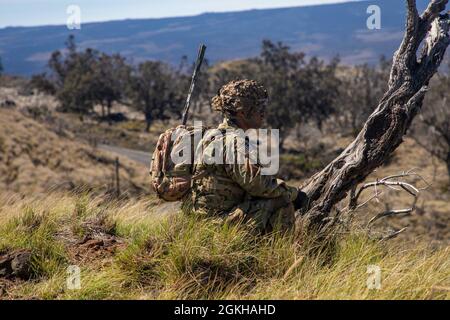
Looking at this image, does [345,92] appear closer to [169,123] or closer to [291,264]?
[169,123]

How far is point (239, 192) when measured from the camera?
5.18 meters

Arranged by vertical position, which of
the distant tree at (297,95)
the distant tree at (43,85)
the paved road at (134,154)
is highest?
the distant tree at (297,95)

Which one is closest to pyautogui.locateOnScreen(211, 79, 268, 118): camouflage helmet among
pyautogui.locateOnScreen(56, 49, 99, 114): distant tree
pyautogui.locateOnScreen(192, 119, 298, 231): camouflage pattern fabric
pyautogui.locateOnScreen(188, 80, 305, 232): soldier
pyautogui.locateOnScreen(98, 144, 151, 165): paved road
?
pyautogui.locateOnScreen(188, 80, 305, 232): soldier

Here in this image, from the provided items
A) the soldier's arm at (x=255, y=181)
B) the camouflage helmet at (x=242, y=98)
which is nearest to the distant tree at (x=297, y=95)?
the camouflage helmet at (x=242, y=98)

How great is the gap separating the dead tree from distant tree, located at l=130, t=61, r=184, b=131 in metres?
62.6

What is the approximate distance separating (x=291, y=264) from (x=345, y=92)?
174ft

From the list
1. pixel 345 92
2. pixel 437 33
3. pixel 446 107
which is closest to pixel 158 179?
pixel 437 33

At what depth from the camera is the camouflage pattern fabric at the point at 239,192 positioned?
16.0ft

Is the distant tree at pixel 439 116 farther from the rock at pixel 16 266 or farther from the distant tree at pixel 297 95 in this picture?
the rock at pixel 16 266

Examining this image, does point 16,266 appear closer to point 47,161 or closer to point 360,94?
point 47,161

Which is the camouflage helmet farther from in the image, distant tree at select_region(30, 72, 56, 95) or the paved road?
distant tree at select_region(30, 72, 56, 95)

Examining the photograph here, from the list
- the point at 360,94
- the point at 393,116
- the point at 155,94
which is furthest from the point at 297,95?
the point at 393,116

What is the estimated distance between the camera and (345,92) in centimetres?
5638

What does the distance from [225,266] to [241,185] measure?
699 mm
